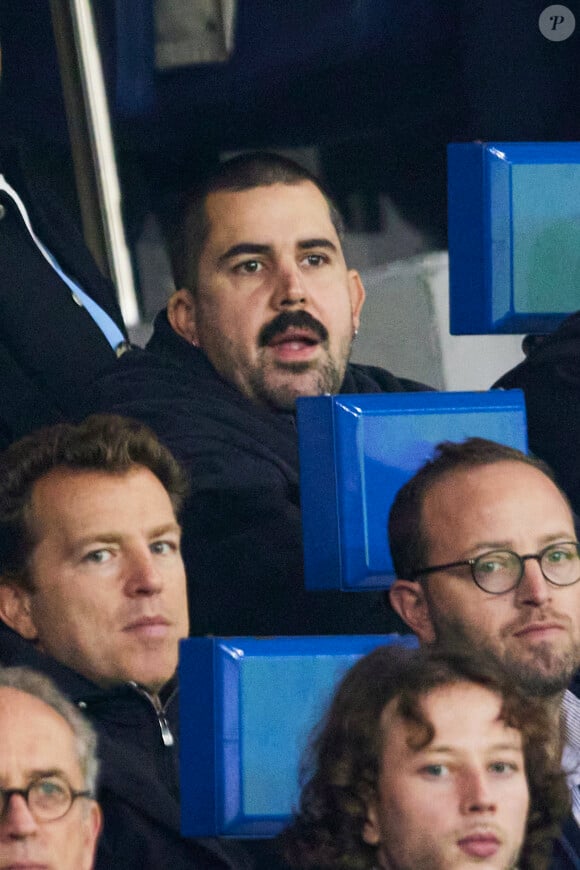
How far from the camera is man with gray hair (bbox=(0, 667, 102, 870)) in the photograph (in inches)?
59.8


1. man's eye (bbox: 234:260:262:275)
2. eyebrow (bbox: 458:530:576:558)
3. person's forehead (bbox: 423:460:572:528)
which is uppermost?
man's eye (bbox: 234:260:262:275)

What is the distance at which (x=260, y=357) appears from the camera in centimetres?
226

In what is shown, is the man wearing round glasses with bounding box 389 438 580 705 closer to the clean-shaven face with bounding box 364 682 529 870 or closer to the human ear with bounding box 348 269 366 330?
the clean-shaven face with bounding box 364 682 529 870

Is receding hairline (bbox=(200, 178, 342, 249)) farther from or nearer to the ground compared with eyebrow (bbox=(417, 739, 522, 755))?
farther from the ground

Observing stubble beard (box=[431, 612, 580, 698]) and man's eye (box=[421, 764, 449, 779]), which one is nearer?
man's eye (box=[421, 764, 449, 779])

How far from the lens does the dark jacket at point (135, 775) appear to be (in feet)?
5.73

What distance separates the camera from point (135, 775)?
177 cm

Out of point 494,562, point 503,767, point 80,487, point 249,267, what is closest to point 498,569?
point 494,562

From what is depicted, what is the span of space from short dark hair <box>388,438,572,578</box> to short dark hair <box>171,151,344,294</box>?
21.7 inches

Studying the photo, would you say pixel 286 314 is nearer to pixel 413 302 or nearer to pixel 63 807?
pixel 413 302

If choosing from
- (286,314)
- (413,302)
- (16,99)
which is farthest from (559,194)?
(16,99)

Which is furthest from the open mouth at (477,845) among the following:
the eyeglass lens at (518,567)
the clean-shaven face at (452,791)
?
the eyeglass lens at (518,567)

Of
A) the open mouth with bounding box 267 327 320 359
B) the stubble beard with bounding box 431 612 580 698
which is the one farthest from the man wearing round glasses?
the open mouth with bounding box 267 327 320 359

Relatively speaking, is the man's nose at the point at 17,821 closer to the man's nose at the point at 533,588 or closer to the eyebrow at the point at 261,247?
the man's nose at the point at 533,588
